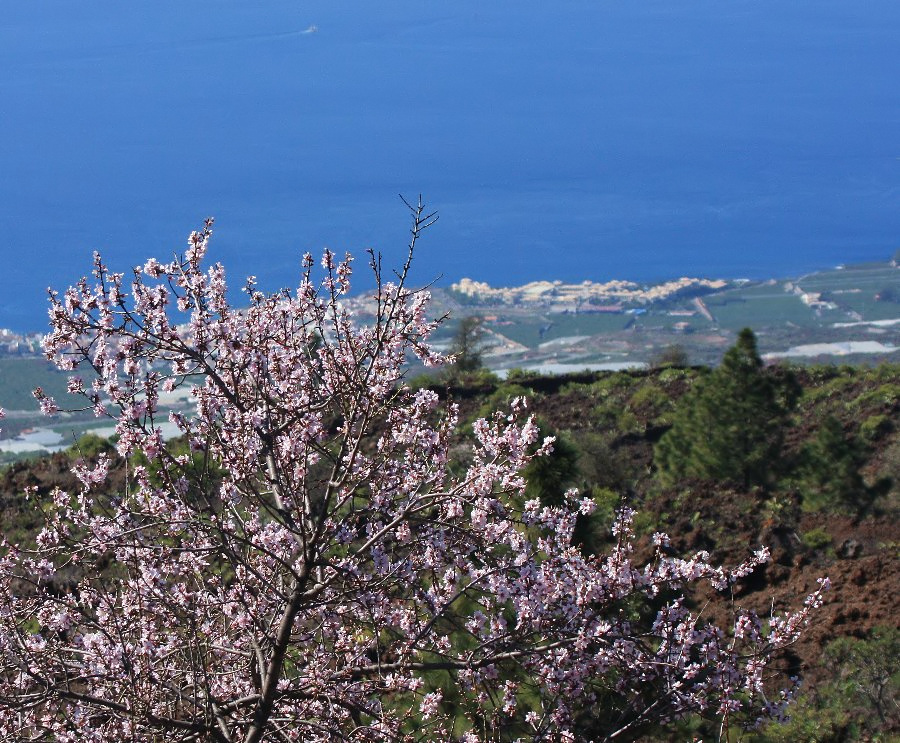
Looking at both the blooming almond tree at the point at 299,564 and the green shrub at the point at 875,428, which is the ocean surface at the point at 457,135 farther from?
the blooming almond tree at the point at 299,564

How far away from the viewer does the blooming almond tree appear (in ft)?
12.9

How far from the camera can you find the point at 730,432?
1220 centimetres

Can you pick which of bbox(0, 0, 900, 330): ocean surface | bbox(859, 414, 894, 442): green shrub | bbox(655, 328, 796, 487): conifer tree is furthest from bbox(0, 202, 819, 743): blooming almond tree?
bbox(0, 0, 900, 330): ocean surface

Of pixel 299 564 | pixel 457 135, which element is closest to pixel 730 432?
pixel 299 564

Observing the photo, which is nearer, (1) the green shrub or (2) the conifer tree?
(2) the conifer tree

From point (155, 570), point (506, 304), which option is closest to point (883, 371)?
point (155, 570)

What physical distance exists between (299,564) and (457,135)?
86875mm

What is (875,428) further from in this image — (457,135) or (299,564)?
(457,135)

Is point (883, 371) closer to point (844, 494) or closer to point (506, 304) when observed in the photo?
point (844, 494)

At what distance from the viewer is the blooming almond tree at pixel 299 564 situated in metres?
3.93

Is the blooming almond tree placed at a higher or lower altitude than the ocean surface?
lower

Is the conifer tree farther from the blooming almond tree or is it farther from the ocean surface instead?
the ocean surface

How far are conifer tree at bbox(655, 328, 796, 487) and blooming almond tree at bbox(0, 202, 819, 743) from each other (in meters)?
7.57

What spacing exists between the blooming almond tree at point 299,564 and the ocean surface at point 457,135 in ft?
81.2
